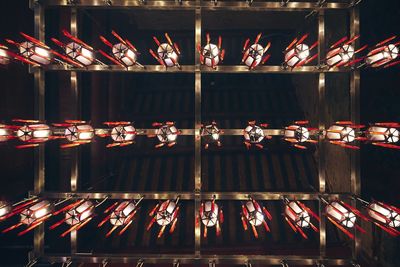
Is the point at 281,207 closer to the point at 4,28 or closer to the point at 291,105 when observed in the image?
the point at 291,105

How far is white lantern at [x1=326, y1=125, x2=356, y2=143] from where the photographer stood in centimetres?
328

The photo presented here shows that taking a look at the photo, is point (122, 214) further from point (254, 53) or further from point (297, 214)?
point (254, 53)

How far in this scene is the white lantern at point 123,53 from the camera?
3.48 metres

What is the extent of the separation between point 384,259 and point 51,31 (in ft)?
23.8

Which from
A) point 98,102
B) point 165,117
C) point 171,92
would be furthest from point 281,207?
point 98,102

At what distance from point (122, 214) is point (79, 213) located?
65 cm

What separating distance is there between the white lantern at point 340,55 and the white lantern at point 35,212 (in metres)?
4.84

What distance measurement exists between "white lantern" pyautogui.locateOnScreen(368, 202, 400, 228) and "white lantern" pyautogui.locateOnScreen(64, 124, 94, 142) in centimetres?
416

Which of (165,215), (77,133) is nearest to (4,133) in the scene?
(77,133)

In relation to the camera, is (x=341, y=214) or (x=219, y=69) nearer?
(x=341, y=214)

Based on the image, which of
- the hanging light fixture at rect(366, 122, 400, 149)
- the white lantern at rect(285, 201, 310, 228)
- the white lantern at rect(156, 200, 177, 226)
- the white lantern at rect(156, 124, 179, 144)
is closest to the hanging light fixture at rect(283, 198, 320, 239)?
the white lantern at rect(285, 201, 310, 228)

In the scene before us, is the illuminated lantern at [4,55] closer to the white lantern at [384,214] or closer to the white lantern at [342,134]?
the white lantern at [342,134]

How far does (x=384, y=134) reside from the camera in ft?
10.3

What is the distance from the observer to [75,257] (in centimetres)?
402
